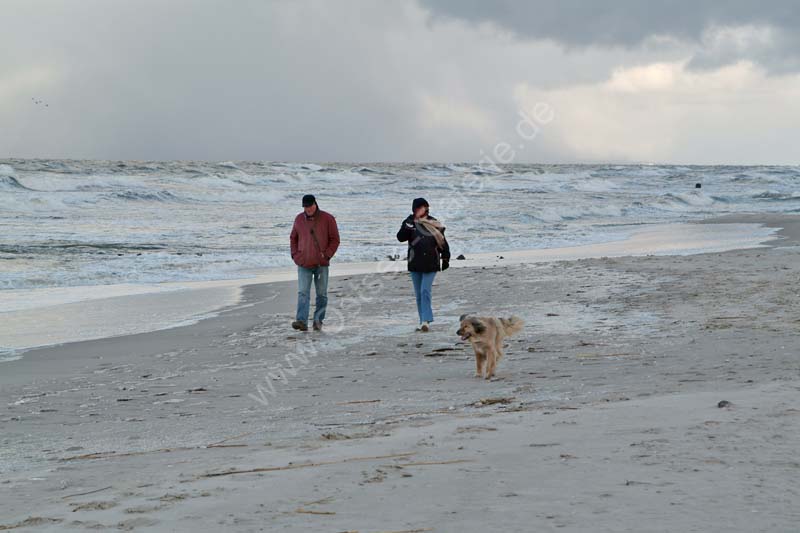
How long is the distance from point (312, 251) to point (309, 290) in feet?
1.58

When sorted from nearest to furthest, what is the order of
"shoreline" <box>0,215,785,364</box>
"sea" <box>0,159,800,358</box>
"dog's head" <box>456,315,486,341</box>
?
"dog's head" <box>456,315,486,341</box> < "shoreline" <box>0,215,785,364</box> < "sea" <box>0,159,800,358</box>

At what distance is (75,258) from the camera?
19.5 metres

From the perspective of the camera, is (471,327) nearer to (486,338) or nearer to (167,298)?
(486,338)

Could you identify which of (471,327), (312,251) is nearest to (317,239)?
(312,251)

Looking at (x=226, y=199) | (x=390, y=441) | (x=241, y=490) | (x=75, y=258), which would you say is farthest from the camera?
(x=226, y=199)

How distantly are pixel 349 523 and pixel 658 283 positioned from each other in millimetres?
10496

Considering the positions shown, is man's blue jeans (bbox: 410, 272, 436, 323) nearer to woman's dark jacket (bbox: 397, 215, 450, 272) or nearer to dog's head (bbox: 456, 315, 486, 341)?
woman's dark jacket (bbox: 397, 215, 450, 272)

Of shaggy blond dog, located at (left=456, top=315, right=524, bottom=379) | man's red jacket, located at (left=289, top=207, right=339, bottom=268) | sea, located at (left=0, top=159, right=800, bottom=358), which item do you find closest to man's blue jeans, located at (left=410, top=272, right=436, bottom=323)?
man's red jacket, located at (left=289, top=207, right=339, bottom=268)

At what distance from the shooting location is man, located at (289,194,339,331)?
10.3 m

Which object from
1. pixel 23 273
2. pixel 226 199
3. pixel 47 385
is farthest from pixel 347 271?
pixel 226 199

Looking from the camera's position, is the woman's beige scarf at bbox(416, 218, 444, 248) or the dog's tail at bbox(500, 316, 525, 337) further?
the woman's beige scarf at bbox(416, 218, 444, 248)

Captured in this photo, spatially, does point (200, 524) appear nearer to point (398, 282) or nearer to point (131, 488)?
point (131, 488)

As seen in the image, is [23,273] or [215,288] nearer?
[215,288]

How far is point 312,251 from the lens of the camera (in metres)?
10.3
